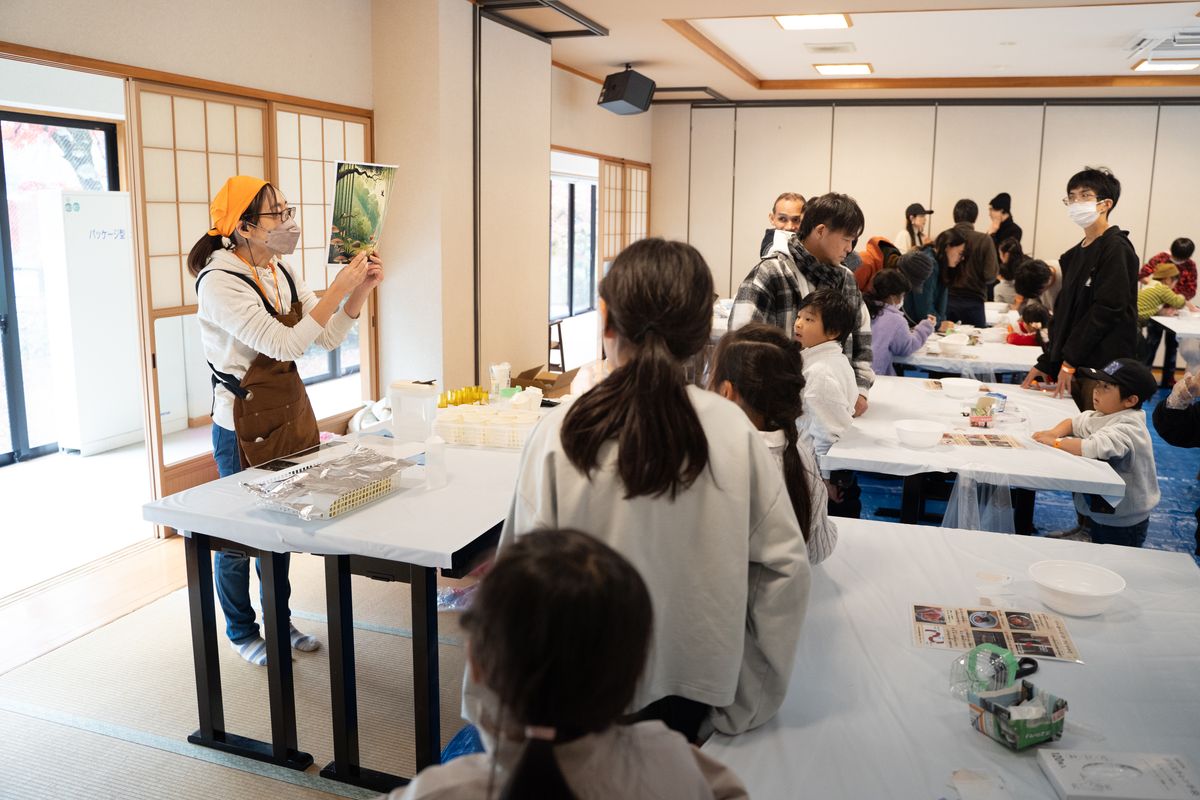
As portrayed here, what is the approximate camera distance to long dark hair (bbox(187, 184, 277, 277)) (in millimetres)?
2514

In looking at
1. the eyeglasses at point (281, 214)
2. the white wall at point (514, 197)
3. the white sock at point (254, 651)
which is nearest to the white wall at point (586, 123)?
the white wall at point (514, 197)

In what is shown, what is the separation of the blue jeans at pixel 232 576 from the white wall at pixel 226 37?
1491 millimetres

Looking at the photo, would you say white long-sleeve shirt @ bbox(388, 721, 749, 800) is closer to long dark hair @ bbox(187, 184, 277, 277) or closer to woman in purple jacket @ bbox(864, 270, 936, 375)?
long dark hair @ bbox(187, 184, 277, 277)

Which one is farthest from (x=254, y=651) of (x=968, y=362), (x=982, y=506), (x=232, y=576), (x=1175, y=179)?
(x=1175, y=179)

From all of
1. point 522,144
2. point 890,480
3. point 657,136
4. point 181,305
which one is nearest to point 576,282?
point 657,136

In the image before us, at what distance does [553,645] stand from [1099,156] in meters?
9.10

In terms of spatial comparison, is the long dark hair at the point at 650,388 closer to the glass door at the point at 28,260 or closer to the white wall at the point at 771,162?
the glass door at the point at 28,260

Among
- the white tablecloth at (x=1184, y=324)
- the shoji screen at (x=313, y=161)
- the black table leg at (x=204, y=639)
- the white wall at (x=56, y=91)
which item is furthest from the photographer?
the white tablecloth at (x=1184, y=324)

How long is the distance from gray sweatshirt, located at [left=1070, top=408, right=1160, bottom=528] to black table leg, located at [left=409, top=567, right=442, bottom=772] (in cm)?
217

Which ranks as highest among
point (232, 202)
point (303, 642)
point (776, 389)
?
point (232, 202)

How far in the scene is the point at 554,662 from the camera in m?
0.77

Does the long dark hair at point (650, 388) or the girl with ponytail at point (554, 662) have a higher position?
the long dark hair at point (650, 388)

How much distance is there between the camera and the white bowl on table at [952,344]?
5.02 metres

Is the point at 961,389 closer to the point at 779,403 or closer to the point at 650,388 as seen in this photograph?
the point at 779,403
